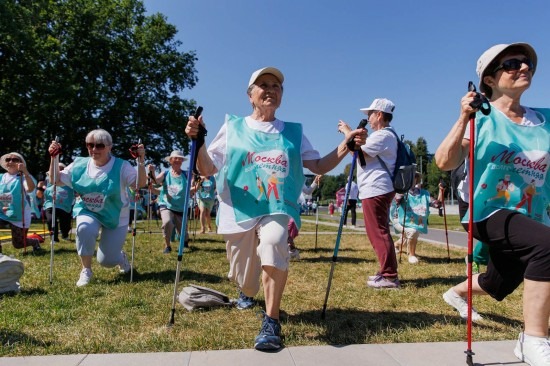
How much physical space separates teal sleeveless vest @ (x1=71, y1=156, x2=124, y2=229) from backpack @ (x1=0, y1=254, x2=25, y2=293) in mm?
1113

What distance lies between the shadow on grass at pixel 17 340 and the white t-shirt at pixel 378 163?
3.86 metres

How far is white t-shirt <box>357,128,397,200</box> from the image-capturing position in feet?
17.4

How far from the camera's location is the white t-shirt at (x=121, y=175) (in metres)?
5.70

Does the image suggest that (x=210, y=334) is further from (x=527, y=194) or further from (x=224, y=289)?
(x=527, y=194)

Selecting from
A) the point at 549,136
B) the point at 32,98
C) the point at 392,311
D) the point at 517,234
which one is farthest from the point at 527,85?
the point at 32,98

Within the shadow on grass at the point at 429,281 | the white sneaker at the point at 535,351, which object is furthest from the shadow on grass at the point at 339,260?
the white sneaker at the point at 535,351

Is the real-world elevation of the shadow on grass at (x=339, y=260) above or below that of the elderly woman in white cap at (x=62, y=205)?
below

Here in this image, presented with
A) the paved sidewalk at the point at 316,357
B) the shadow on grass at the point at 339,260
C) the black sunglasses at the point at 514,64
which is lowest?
the shadow on grass at the point at 339,260

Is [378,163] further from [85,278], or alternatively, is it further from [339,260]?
[85,278]

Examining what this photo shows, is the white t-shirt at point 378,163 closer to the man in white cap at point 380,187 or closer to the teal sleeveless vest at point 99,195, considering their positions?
the man in white cap at point 380,187

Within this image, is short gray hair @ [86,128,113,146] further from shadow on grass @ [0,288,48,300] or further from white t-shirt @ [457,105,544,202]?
white t-shirt @ [457,105,544,202]

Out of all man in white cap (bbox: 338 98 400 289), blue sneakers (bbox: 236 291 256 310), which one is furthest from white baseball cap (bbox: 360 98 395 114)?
blue sneakers (bbox: 236 291 256 310)

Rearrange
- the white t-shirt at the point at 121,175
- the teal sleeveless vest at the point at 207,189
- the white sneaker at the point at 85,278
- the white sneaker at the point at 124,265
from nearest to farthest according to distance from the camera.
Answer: the white sneaker at the point at 85,278 → the white t-shirt at the point at 121,175 → the white sneaker at the point at 124,265 → the teal sleeveless vest at the point at 207,189

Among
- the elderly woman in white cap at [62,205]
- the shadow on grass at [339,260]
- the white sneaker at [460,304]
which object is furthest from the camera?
the elderly woman in white cap at [62,205]
